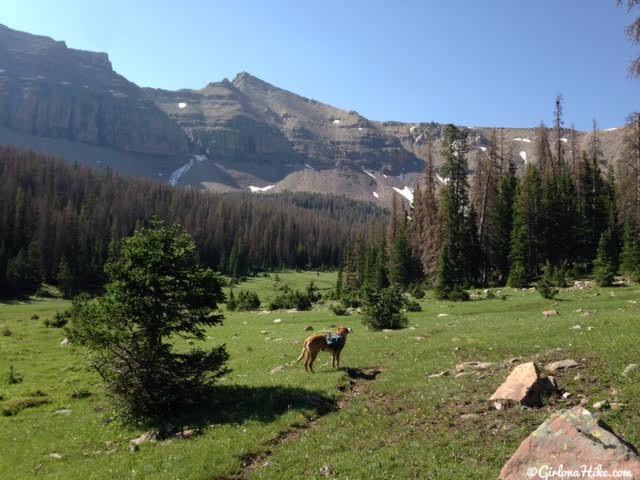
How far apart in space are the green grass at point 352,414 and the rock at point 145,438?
1.17 ft

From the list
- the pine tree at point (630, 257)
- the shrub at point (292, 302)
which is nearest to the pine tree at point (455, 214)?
the shrub at point (292, 302)

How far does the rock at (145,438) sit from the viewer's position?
50.9 feet

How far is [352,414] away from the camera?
50.4 feet

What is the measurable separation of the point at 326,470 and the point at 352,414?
396 centimetres

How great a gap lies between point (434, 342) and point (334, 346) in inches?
270

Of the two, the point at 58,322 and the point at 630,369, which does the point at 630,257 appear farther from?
the point at 58,322

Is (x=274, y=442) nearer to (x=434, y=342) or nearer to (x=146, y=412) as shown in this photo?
(x=146, y=412)

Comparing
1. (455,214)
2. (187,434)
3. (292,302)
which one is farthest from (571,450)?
(455,214)

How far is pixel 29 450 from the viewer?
1662 centimetres

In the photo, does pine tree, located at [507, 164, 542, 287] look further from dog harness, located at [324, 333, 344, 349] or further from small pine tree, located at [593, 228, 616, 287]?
dog harness, located at [324, 333, 344, 349]

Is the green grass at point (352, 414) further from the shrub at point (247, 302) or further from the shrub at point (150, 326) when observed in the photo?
the shrub at point (247, 302)

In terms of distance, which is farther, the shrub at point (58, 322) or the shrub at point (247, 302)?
the shrub at point (247, 302)

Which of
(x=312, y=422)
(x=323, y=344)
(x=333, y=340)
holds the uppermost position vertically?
(x=333, y=340)

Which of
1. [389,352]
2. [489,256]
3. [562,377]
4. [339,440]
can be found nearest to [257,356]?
[389,352]
